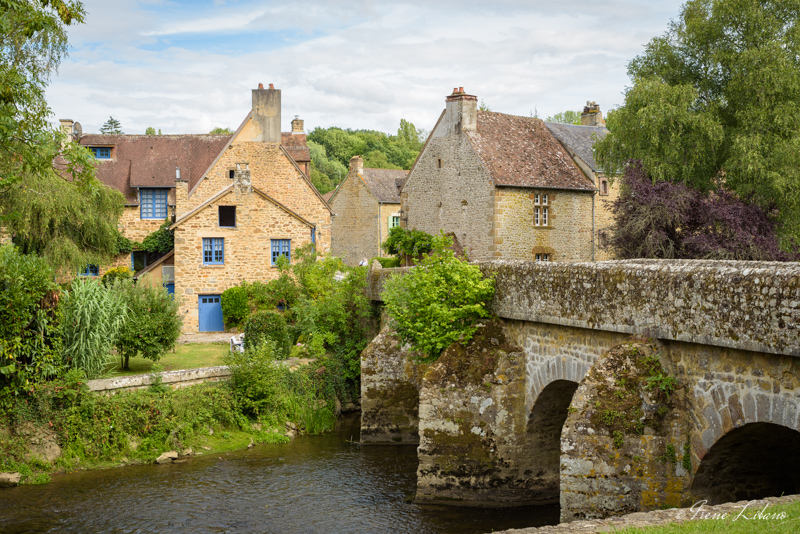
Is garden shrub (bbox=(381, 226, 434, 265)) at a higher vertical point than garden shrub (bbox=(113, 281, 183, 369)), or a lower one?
higher

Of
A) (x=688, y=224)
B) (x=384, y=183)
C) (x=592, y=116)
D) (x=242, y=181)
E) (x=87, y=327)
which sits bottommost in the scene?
(x=87, y=327)

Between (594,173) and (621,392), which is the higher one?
(594,173)

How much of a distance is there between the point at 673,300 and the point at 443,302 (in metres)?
5.59

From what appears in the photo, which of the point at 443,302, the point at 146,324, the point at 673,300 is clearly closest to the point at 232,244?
the point at 146,324

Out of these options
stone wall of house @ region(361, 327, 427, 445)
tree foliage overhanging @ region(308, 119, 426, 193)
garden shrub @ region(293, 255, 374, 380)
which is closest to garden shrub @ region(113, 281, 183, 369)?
garden shrub @ region(293, 255, 374, 380)

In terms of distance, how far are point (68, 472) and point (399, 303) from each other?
320 inches

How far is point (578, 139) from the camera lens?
34281 mm

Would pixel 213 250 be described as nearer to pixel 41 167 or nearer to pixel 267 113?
pixel 267 113

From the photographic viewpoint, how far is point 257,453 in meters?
17.9

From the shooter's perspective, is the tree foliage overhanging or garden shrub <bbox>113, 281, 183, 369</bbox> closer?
garden shrub <bbox>113, 281, 183, 369</bbox>

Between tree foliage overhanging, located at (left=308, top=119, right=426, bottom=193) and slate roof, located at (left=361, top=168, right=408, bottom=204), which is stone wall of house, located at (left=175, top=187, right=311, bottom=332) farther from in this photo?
tree foliage overhanging, located at (left=308, top=119, right=426, bottom=193)

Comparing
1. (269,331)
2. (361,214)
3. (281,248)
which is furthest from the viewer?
(361,214)

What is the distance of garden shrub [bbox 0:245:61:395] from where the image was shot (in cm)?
1555

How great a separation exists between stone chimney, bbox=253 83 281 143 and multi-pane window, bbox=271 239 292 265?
4.79 meters
